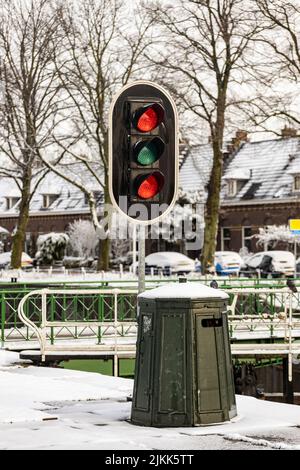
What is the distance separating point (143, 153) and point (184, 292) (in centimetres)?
157

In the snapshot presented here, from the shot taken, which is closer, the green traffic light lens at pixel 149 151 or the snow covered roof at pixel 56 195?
the green traffic light lens at pixel 149 151

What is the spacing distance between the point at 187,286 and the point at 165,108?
1995mm

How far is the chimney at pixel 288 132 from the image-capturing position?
122 ft

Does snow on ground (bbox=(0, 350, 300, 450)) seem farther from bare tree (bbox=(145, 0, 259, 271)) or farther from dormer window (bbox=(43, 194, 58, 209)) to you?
dormer window (bbox=(43, 194, 58, 209))

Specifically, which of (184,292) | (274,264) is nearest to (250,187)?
(274,264)

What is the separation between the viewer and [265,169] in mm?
69188

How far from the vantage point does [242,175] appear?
69750mm

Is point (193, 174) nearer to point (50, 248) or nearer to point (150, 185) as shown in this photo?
point (50, 248)

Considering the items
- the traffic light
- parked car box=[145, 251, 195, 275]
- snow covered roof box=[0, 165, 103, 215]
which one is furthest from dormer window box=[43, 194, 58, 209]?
the traffic light

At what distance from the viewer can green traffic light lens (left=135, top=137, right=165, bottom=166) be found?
1048cm

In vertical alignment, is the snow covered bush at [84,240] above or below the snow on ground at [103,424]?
above

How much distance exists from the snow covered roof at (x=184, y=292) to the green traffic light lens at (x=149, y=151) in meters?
1.35

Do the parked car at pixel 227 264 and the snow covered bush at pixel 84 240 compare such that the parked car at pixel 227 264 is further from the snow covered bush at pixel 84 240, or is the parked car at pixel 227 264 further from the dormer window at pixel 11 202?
the dormer window at pixel 11 202

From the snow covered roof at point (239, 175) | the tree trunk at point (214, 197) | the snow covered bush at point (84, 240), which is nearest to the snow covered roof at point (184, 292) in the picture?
the tree trunk at point (214, 197)
